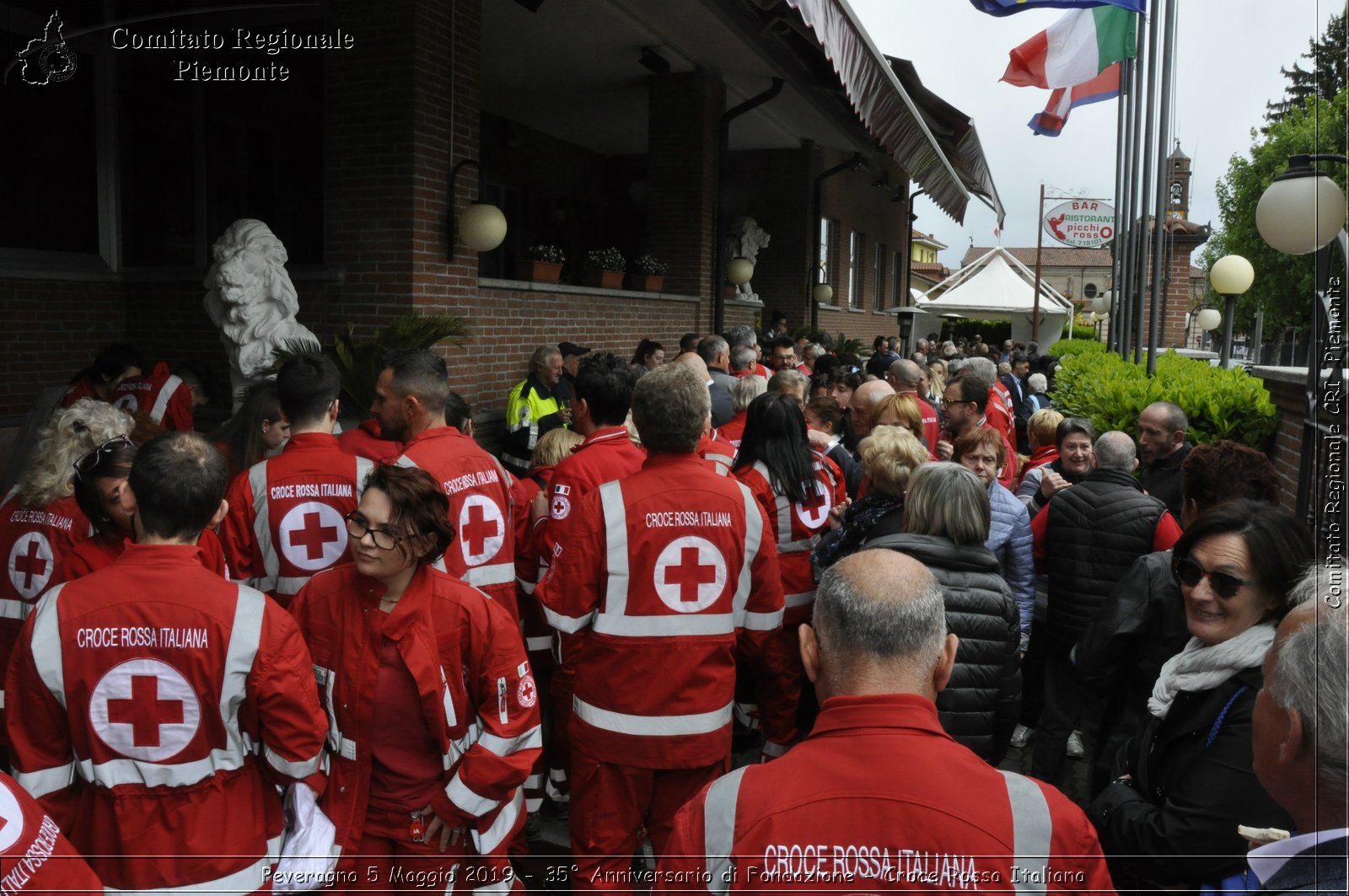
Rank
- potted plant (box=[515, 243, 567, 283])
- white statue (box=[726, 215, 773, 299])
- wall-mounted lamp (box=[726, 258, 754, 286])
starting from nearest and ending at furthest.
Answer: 1. potted plant (box=[515, 243, 567, 283])
2. wall-mounted lamp (box=[726, 258, 754, 286])
3. white statue (box=[726, 215, 773, 299])

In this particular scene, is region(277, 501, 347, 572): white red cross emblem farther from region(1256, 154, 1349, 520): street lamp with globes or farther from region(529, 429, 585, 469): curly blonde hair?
region(1256, 154, 1349, 520): street lamp with globes

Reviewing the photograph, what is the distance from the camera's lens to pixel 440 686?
2.35m

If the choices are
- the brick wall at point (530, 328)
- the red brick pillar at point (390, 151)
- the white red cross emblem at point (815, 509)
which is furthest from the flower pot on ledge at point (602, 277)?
the white red cross emblem at point (815, 509)

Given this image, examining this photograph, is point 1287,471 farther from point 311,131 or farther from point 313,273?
point 311,131

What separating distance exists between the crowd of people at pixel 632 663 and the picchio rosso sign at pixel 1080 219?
27.3 m

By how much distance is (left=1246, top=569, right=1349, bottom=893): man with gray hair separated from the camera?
126 centimetres

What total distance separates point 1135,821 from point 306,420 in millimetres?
2798

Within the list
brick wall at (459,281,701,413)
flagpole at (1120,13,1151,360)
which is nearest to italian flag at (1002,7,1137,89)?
flagpole at (1120,13,1151,360)

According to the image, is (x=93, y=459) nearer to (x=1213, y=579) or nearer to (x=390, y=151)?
(x=1213, y=579)

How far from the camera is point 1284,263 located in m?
37.3

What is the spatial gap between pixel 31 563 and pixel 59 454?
38cm

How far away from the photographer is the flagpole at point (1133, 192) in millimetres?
10032

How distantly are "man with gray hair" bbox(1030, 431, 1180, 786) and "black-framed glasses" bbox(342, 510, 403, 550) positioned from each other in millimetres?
2824

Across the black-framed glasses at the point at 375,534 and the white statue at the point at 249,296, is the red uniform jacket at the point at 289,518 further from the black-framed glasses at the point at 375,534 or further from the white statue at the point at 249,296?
the white statue at the point at 249,296
